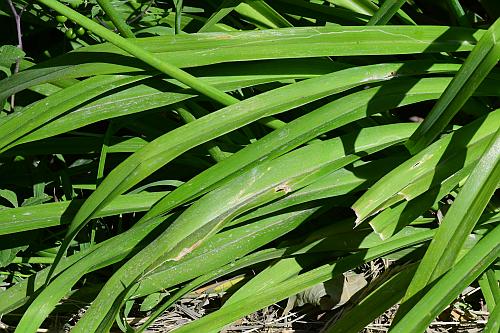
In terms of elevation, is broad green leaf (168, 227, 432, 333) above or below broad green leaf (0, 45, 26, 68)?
below

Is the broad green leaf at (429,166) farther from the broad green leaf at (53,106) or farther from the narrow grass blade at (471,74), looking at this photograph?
the broad green leaf at (53,106)

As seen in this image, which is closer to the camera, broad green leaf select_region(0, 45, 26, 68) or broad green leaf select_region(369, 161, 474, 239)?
broad green leaf select_region(369, 161, 474, 239)

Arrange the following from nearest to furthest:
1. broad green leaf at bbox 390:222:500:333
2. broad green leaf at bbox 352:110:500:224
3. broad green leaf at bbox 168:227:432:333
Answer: broad green leaf at bbox 390:222:500:333
broad green leaf at bbox 352:110:500:224
broad green leaf at bbox 168:227:432:333

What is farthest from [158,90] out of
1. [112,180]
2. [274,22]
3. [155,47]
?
[274,22]

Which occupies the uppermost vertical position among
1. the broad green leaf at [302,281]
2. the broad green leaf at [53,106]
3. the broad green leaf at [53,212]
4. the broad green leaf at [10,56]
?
the broad green leaf at [10,56]

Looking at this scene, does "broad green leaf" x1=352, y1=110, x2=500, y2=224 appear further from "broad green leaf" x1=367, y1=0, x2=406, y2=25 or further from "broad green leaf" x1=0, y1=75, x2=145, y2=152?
"broad green leaf" x1=0, y1=75, x2=145, y2=152

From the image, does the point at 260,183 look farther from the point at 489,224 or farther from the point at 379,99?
the point at 489,224

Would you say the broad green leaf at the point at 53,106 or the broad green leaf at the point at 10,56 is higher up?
the broad green leaf at the point at 10,56

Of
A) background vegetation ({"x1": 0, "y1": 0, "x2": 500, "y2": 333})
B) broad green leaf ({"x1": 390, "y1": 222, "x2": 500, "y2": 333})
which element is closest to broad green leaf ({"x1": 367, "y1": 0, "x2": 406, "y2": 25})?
background vegetation ({"x1": 0, "y1": 0, "x2": 500, "y2": 333})

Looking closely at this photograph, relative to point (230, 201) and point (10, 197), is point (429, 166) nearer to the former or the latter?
point (230, 201)

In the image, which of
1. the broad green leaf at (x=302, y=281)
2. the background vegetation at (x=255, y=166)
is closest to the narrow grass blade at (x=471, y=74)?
the background vegetation at (x=255, y=166)
